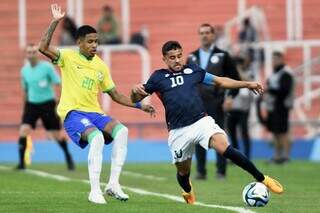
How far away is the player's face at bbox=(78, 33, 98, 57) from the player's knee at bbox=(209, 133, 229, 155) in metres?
2.01

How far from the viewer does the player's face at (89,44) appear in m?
14.8

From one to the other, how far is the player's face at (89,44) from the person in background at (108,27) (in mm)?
16611

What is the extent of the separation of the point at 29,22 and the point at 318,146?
10443mm

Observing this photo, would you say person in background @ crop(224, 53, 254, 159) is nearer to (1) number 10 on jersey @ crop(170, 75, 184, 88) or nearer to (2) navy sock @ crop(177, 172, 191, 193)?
(2) navy sock @ crop(177, 172, 191, 193)

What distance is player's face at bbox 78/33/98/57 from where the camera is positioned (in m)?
14.8

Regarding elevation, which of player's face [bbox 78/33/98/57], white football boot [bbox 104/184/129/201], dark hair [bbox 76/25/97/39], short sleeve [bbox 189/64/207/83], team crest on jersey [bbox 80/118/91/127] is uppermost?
dark hair [bbox 76/25/97/39]

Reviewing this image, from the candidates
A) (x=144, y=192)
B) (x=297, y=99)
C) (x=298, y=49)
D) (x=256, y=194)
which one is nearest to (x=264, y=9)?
(x=298, y=49)

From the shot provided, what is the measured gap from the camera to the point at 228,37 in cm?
3145

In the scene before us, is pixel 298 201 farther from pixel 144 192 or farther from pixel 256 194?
pixel 144 192

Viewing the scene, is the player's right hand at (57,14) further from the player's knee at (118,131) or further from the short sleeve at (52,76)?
the short sleeve at (52,76)

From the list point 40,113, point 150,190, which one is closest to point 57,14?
point 150,190

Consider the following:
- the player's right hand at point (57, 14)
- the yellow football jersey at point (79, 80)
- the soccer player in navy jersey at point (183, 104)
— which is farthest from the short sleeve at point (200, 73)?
the player's right hand at point (57, 14)

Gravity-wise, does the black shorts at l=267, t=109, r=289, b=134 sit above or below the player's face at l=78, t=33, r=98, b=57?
below

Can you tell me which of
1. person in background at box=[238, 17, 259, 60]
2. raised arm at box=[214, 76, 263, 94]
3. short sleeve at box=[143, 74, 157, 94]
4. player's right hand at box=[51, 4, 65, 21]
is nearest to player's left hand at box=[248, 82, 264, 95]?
raised arm at box=[214, 76, 263, 94]
